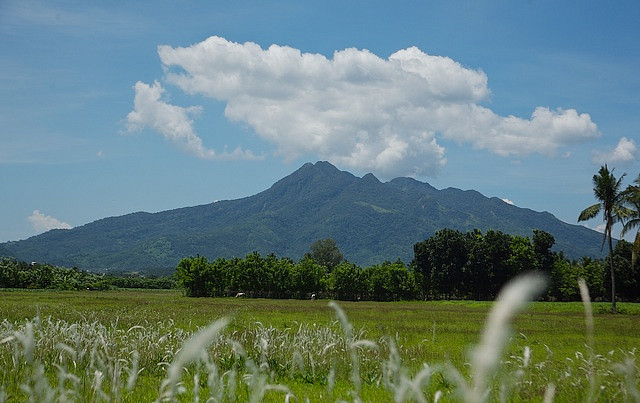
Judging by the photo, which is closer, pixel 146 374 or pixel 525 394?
pixel 525 394

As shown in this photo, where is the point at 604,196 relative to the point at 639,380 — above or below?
above

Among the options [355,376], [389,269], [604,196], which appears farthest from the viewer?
[389,269]

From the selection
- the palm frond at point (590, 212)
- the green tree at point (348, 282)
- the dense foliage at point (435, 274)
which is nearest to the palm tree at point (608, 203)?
the palm frond at point (590, 212)

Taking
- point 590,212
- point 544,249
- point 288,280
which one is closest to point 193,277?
point 288,280

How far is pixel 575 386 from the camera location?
1036 cm

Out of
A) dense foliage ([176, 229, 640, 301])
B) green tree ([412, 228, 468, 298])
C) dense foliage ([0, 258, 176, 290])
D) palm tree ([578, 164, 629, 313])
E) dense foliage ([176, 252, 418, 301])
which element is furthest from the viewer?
dense foliage ([0, 258, 176, 290])

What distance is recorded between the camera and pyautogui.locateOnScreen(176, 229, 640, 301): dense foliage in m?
92.6

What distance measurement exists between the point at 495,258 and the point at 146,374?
89.7 meters

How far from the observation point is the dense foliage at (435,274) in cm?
9256

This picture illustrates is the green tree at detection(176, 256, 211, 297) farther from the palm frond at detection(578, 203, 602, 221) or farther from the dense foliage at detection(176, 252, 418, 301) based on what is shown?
the palm frond at detection(578, 203, 602, 221)

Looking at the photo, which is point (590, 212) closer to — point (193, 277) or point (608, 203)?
point (608, 203)

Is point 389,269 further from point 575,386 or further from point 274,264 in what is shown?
point 575,386

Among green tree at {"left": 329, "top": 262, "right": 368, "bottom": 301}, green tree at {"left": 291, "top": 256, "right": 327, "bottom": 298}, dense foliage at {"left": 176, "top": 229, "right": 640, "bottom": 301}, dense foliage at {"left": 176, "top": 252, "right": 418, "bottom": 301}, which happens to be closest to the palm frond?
dense foliage at {"left": 176, "top": 229, "right": 640, "bottom": 301}

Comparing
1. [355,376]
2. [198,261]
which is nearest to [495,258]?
[198,261]
